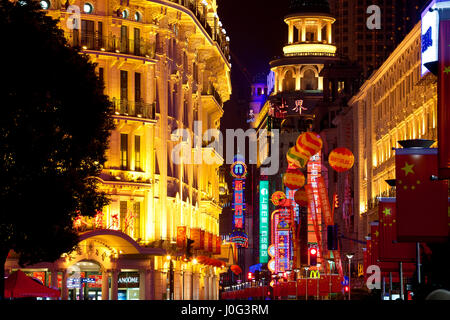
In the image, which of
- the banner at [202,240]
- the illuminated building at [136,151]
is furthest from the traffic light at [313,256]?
the illuminated building at [136,151]

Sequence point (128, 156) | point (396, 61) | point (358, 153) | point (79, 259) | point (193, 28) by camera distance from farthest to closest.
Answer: point (358, 153) < point (396, 61) < point (193, 28) < point (128, 156) < point (79, 259)

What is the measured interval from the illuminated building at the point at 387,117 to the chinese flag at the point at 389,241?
82.0 feet

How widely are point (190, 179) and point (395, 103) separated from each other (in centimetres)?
1771

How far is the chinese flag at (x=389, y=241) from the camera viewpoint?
3906 centimetres

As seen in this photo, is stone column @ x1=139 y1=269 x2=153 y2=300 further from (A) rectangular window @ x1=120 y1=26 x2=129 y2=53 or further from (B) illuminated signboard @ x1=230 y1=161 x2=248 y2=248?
(B) illuminated signboard @ x1=230 y1=161 x2=248 y2=248

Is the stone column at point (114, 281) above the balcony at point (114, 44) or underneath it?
underneath

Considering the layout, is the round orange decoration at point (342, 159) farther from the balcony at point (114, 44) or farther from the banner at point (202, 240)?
the banner at point (202, 240)

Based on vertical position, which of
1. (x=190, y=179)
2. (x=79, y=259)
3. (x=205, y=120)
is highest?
(x=205, y=120)

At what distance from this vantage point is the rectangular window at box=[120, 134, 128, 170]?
6806 cm

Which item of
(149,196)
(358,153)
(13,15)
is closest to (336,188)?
(358,153)

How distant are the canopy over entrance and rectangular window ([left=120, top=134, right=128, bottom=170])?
34.3m

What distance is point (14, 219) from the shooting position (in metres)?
34.3

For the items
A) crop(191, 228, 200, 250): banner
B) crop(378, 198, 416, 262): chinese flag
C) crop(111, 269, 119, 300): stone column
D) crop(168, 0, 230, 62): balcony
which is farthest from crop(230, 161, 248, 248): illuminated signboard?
crop(378, 198, 416, 262): chinese flag

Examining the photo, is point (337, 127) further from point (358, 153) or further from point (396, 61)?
point (396, 61)
